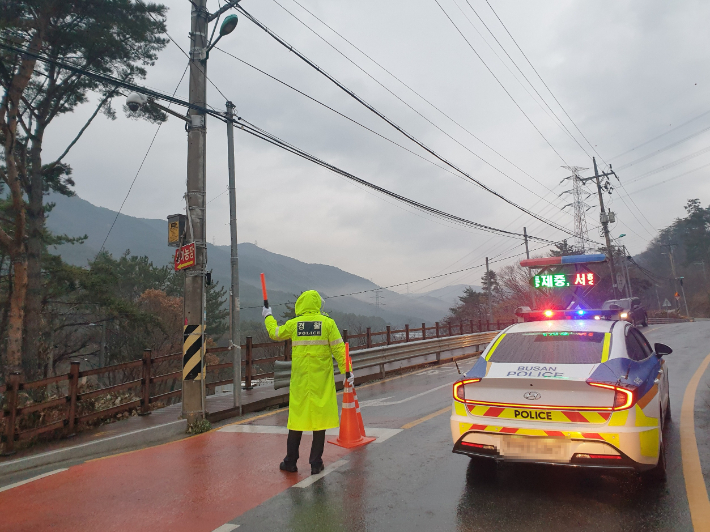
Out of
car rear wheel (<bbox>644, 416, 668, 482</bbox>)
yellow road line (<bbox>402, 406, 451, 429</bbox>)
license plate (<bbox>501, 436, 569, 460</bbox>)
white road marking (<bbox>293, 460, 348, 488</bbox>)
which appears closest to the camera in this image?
license plate (<bbox>501, 436, 569, 460</bbox>)

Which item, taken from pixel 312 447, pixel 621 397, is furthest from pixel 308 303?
pixel 621 397

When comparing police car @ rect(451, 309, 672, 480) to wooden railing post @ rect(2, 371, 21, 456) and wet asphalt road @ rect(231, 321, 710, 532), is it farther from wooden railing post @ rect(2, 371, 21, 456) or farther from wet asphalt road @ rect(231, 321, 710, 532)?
wooden railing post @ rect(2, 371, 21, 456)

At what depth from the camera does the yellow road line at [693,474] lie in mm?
3523

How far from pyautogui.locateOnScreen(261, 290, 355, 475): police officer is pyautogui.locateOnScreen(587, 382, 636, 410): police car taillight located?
2.50m

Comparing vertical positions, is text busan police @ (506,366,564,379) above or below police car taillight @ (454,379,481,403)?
above

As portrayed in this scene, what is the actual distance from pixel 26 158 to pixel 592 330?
22616mm

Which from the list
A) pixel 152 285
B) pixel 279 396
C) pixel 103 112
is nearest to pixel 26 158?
pixel 103 112

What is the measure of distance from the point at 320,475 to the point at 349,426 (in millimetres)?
1163

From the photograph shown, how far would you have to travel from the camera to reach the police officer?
500 cm

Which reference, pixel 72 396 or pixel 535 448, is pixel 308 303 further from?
pixel 72 396

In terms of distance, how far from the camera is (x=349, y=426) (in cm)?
602

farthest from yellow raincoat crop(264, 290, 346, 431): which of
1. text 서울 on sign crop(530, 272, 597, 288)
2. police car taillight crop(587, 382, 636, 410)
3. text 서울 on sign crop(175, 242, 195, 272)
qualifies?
text 서울 on sign crop(530, 272, 597, 288)

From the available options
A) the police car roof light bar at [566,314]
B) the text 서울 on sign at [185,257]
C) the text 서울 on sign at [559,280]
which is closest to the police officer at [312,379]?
the text 서울 on sign at [185,257]

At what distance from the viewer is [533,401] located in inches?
157
